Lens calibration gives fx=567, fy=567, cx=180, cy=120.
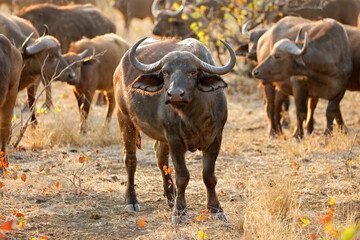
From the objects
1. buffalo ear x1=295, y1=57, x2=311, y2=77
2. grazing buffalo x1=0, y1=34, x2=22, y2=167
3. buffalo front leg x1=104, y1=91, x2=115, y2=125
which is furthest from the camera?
buffalo front leg x1=104, y1=91, x2=115, y2=125

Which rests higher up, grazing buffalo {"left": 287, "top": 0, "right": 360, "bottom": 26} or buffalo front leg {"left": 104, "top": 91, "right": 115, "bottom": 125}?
grazing buffalo {"left": 287, "top": 0, "right": 360, "bottom": 26}

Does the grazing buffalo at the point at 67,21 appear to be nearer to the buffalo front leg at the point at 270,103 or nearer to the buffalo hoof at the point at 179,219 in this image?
the buffalo front leg at the point at 270,103

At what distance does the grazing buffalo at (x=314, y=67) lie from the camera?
862 cm

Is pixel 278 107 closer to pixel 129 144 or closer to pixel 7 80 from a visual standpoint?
pixel 129 144

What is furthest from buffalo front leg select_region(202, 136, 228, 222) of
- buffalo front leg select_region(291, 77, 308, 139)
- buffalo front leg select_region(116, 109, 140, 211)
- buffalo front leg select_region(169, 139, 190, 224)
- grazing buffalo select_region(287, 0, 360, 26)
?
grazing buffalo select_region(287, 0, 360, 26)

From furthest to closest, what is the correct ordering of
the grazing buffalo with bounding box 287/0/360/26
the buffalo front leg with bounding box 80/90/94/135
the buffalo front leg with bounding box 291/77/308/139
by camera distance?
1. the grazing buffalo with bounding box 287/0/360/26
2. the buffalo front leg with bounding box 80/90/94/135
3. the buffalo front leg with bounding box 291/77/308/139

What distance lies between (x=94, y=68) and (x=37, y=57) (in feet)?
4.52

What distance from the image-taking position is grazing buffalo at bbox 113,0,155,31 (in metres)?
20.4

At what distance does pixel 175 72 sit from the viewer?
4.72 meters

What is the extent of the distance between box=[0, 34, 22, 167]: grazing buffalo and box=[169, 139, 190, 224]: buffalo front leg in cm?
231

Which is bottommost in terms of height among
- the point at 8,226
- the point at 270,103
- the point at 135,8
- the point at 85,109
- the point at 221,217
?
the point at 135,8

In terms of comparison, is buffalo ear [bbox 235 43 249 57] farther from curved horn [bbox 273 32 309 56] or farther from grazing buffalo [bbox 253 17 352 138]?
curved horn [bbox 273 32 309 56]

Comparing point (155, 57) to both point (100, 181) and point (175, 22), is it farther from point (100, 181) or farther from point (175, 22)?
point (175, 22)

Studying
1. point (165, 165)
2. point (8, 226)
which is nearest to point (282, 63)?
point (165, 165)
